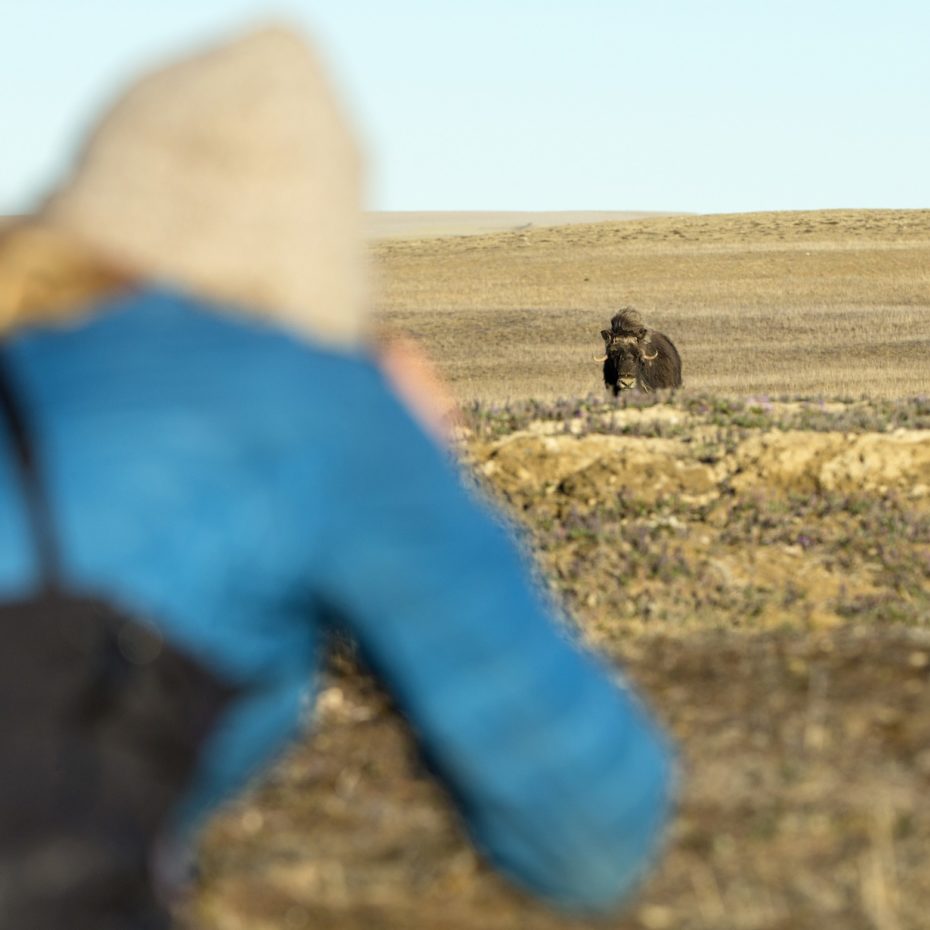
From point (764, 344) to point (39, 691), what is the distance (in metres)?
37.9

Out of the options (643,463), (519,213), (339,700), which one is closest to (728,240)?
(643,463)

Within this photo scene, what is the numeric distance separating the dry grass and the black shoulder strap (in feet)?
80.0

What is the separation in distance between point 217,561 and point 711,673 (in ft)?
14.4

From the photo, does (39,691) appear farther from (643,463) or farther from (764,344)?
(764,344)

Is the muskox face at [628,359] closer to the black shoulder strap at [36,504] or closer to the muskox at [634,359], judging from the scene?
the muskox at [634,359]

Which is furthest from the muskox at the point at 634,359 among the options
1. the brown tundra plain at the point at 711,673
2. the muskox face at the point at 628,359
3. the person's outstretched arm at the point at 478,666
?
the person's outstretched arm at the point at 478,666

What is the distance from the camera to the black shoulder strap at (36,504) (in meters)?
1.91

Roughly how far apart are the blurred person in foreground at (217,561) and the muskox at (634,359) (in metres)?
21.1

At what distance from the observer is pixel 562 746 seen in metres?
1.97

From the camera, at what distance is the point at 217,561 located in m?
1.94

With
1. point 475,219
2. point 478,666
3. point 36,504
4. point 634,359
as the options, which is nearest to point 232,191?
point 36,504

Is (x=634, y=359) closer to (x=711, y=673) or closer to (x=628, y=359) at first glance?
(x=628, y=359)

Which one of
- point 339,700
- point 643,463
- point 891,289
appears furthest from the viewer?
point 891,289

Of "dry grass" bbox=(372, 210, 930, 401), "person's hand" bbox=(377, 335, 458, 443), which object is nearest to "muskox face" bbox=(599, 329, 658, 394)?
"dry grass" bbox=(372, 210, 930, 401)
